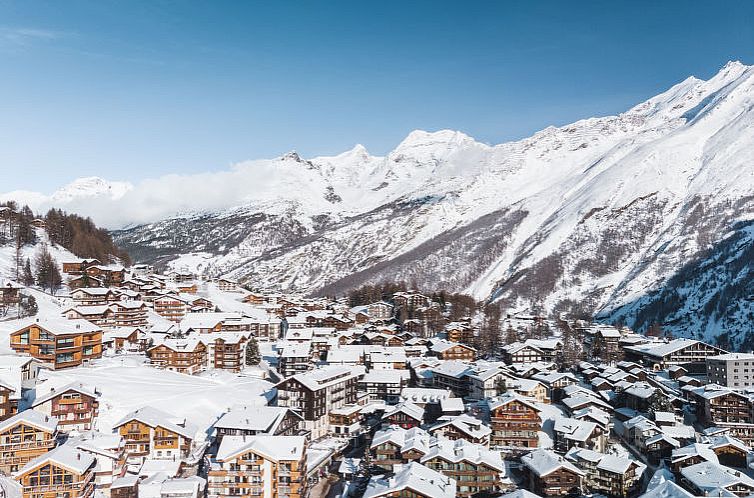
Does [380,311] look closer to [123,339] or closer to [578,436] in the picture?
[123,339]

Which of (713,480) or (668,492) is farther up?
(668,492)

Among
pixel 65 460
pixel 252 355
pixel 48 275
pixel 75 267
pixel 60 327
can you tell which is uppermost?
pixel 75 267

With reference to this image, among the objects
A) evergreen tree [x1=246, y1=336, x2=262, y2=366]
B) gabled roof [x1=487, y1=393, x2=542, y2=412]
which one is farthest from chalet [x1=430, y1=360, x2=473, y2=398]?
evergreen tree [x1=246, y1=336, x2=262, y2=366]

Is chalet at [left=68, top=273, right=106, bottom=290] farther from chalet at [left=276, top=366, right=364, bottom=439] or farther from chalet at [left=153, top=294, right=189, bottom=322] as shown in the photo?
chalet at [left=276, top=366, right=364, bottom=439]

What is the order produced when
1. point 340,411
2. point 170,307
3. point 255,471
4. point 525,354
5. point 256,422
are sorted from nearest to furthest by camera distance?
point 255,471, point 256,422, point 340,411, point 525,354, point 170,307

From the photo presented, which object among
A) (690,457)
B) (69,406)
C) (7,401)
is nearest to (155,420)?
(69,406)

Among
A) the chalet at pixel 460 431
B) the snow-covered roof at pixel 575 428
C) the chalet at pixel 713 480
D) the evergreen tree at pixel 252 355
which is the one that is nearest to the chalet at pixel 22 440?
the chalet at pixel 460 431

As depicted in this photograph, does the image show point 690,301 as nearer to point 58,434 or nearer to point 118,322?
point 118,322
